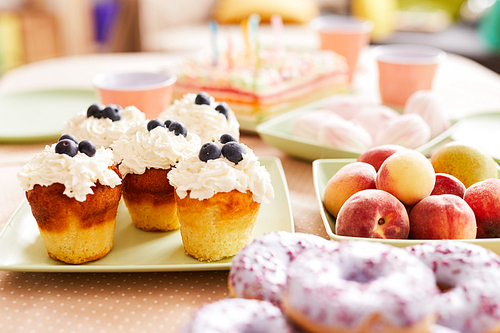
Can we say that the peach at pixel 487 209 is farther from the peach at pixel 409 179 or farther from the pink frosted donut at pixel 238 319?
the pink frosted donut at pixel 238 319

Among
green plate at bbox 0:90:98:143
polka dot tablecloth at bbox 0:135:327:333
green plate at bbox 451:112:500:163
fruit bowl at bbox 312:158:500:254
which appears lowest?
polka dot tablecloth at bbox 0:135:327:333

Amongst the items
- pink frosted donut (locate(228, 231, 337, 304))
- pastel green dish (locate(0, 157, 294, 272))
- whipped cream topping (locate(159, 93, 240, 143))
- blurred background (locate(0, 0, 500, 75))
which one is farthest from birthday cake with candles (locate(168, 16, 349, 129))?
blurred background (locate(0, 0, 500, 75))

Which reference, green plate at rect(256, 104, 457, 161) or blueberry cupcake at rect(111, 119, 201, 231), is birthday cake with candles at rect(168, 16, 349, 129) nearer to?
green plate at rect(256, 104, 457, 161)

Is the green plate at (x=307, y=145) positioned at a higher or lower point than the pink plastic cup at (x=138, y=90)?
lower

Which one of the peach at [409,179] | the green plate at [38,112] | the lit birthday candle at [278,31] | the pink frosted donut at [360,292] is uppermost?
the lit birthday candle at [278,31]

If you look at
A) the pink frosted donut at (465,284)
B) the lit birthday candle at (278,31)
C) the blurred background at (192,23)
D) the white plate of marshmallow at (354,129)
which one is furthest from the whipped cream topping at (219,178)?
the blurred background at (192,23)

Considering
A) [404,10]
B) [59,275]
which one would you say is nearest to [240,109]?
[59,275]

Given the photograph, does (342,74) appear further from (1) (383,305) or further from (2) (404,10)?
(2) (404,10)
